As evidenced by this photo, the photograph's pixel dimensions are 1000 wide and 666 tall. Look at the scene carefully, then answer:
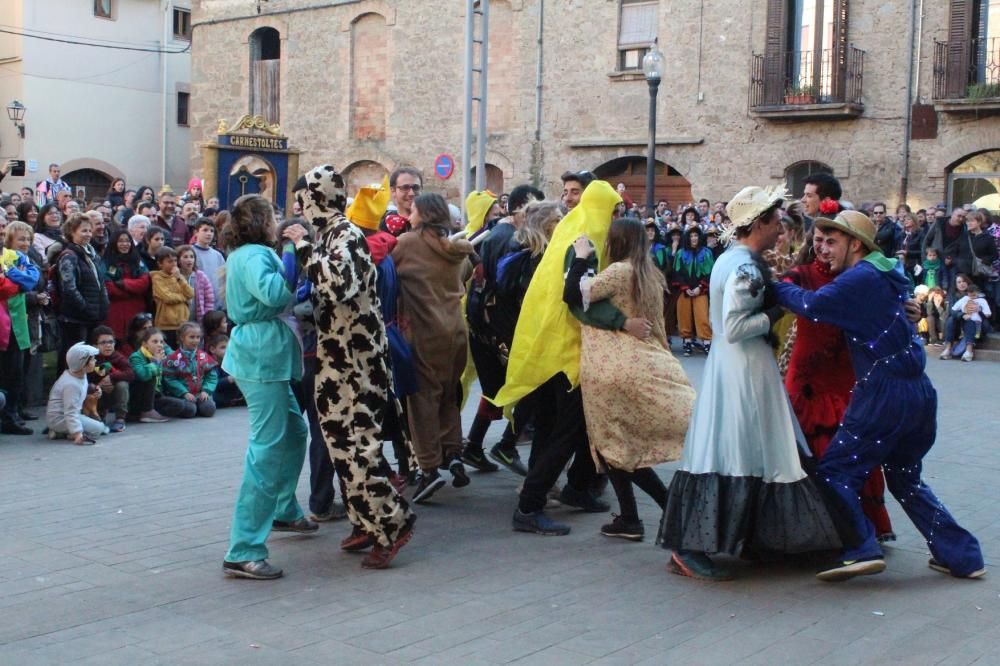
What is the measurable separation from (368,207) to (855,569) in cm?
307

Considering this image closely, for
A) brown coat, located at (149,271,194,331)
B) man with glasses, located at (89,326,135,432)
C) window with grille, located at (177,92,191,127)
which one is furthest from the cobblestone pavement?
window with grille, located at (177,92,191,127)

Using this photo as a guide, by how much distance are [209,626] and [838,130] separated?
2088 centimetres

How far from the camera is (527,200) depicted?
27.0 ft

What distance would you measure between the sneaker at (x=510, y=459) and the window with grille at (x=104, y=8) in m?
31.6

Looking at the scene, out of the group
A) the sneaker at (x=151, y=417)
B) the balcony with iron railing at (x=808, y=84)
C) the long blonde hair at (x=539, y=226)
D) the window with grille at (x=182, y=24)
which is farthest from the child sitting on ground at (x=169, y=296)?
the window with grille at (x=182, y=24)

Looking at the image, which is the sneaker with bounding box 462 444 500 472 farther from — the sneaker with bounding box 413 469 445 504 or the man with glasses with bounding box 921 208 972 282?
the man with glasses with bounding box 921 208 972 282

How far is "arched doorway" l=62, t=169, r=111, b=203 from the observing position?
35531 mm

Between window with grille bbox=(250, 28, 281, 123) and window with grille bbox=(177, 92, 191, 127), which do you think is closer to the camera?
window with grille bbox=(250, 28, 281, 123)

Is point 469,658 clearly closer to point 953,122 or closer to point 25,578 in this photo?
point 25,578

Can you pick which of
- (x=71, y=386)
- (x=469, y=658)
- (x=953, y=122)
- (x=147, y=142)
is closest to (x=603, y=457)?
(x=469, y=658)

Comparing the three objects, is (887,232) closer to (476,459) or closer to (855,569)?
(476,459)

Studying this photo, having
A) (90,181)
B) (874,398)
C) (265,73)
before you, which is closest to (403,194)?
(874,398)

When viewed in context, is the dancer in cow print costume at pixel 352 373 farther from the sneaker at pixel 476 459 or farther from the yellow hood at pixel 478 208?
the yellow hood at pixel 478 208

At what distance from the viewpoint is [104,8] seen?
35.9 m
